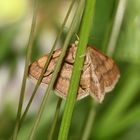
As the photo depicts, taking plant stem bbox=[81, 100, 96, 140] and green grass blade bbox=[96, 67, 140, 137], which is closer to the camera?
plant stem bbox=[81, 100, 96, 140]

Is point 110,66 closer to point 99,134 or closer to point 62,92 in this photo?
point 62,92

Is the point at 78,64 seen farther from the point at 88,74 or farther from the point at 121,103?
the point at 121,103

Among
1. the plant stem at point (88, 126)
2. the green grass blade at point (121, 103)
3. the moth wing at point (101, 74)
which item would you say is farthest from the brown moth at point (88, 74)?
the green grass blade at point (121, 103)

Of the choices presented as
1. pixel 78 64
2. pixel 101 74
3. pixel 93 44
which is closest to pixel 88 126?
pixel 101 74

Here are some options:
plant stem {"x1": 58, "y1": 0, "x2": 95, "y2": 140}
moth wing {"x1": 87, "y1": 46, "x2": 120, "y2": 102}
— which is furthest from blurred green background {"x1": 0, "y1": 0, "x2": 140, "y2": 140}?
plant stem {"x1": 58, "y1": 0, "x2": 95, "y2": 140}

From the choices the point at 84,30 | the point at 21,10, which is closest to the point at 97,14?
the point at 21,10

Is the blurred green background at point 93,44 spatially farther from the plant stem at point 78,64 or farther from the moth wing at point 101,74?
the plant stem at point 78,64

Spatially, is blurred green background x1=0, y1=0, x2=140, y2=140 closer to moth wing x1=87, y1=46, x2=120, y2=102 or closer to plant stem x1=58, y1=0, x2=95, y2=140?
moth wing x1=87, y1=46, x2=120, y2=102
